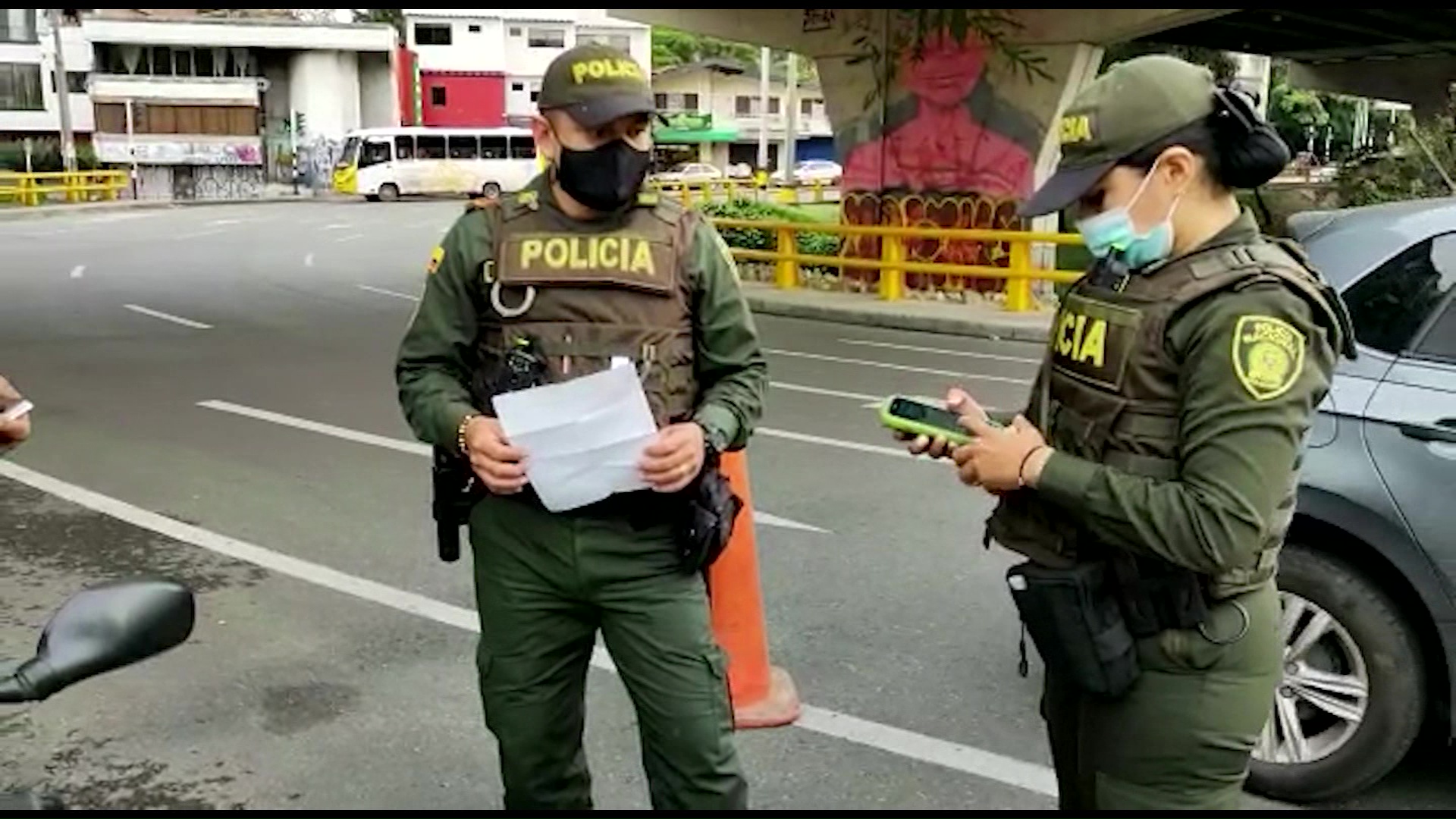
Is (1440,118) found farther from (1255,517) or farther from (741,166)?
(741,166)

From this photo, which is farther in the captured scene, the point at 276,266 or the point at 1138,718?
the point at 276,266

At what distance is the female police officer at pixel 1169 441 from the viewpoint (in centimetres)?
200

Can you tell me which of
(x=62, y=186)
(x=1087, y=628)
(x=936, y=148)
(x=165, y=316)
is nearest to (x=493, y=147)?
(x=62, y=186)

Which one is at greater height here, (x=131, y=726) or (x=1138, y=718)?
(x=1138, y=718)

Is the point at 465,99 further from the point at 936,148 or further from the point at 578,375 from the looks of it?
the point at 578,375

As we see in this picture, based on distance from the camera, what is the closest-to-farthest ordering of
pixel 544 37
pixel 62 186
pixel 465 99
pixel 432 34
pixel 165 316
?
pixel 165 316 < pixel 62 186 < pixel 465 99 < pixel 432 34 < pixel 544 37

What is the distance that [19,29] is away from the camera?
52594mm

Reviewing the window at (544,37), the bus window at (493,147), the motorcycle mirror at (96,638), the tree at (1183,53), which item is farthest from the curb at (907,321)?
the window at (544,37)

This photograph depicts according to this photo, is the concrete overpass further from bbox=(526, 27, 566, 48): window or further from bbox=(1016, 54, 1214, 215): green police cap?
bbox=(526, 27, 566, 48): window

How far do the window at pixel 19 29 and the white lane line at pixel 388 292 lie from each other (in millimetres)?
42763

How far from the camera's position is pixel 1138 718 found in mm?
2172

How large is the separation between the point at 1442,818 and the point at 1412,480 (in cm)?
90

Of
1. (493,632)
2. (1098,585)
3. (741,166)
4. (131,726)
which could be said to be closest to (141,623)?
(493,632)

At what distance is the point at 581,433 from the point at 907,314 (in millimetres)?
11924
